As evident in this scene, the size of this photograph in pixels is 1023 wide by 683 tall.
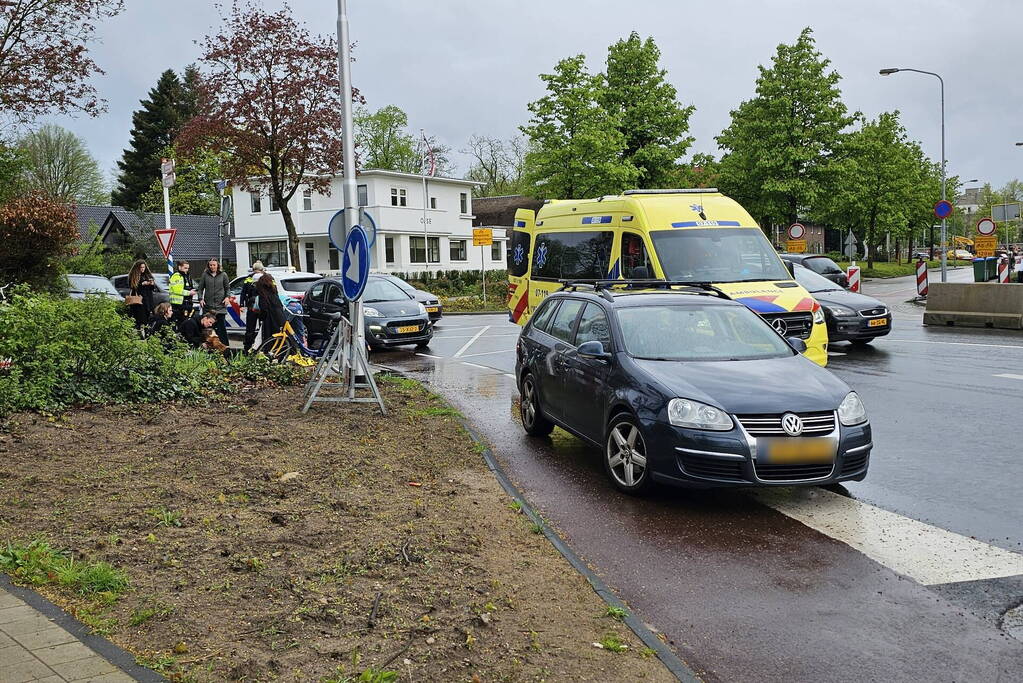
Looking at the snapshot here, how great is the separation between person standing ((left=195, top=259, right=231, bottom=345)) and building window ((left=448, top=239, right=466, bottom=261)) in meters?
40.2

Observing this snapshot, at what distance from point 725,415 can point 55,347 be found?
686cm

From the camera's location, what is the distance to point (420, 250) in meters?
54.2

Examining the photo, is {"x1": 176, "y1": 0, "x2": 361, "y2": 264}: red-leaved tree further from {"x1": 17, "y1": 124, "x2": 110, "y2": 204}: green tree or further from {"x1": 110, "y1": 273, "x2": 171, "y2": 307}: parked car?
{"x1": 17, "y1": 124, "x2": 110, "y2": 204}: green tree

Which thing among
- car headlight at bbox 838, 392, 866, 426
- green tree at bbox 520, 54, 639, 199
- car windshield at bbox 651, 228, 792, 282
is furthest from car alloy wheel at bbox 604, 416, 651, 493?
green tree at bbox 520, 54, 639, 199

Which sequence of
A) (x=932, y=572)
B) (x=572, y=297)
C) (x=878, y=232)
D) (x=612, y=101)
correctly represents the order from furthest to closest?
(x=878, y=232) < (x=612, y=101) < (x=572, y=297) < (x=932, y=572)

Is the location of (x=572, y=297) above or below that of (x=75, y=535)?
above

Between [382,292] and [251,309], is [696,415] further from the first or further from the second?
[382,292]

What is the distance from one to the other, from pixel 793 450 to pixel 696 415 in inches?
27.3

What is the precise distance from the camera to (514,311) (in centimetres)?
1694

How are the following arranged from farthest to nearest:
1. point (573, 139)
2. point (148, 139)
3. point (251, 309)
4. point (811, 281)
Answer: point (148, 139) < point (573, 139) < point (811, 281) < point (251, 309)

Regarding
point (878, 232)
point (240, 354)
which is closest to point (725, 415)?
point (240, 354)

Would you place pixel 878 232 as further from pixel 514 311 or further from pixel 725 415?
pixel 725 415

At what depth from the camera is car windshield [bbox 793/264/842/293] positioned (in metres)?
17.4

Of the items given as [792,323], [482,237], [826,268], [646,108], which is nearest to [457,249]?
[646,108]
